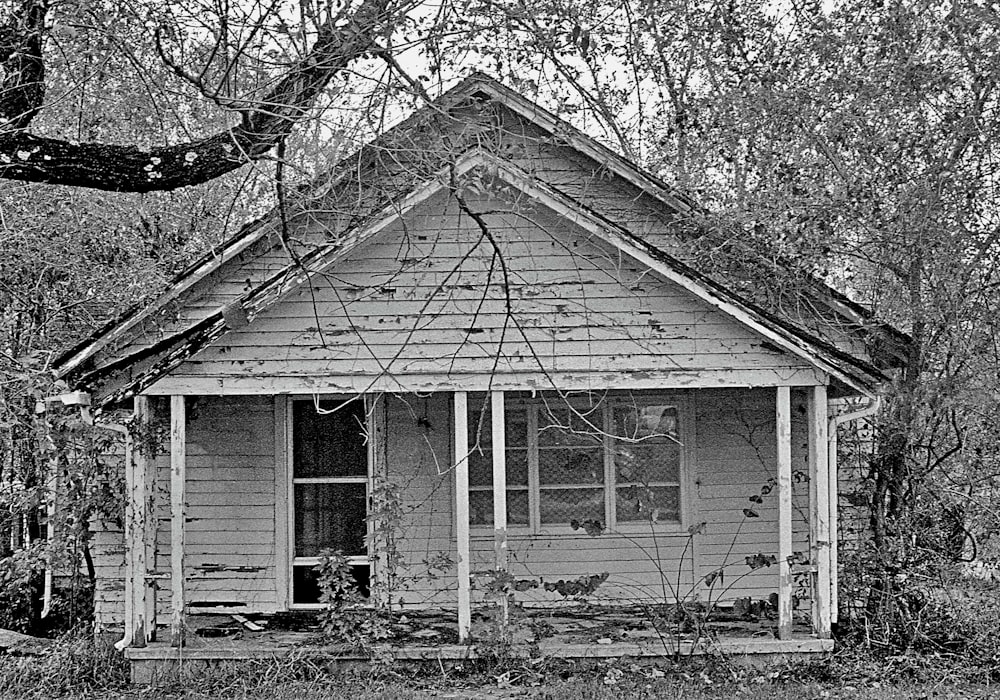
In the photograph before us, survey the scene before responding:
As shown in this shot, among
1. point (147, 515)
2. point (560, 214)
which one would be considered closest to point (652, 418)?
point (560, 214)

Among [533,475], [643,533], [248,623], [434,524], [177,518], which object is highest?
[533,475]

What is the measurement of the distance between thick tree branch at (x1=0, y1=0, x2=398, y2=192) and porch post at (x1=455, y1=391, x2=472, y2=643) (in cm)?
316

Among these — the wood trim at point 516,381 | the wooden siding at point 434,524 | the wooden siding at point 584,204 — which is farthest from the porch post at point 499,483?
the wooden siding at point 584,204

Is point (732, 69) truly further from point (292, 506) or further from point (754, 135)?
point (292, 506)

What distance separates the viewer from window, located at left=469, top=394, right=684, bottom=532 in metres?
11.5

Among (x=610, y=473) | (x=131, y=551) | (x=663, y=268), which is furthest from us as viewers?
(x=610, y=473)

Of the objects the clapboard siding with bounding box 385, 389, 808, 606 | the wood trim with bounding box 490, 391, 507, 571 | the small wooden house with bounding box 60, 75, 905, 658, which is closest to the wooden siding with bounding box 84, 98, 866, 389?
the small wooden house with bounding box 60, 75, 905, 658

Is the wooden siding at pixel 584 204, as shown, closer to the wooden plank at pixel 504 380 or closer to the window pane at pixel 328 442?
the window pane at pixel 328 442

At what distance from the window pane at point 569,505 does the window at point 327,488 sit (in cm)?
191

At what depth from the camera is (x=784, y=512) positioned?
952 centimetres

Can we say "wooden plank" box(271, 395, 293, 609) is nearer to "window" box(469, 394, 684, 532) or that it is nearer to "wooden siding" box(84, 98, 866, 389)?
"wooden siding" box(84, 98, 866, 389)

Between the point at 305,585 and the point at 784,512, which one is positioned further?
the point at 305,585

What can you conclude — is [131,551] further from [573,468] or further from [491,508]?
[573,468]

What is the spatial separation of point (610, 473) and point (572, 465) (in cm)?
42
